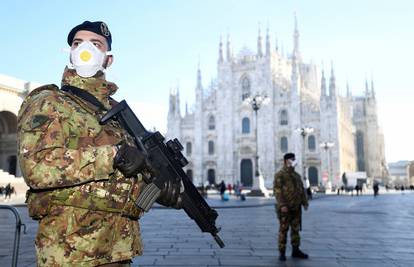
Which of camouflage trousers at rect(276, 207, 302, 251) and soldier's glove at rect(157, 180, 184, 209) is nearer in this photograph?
soldier's glove at rect(157, 180, 184, 209)

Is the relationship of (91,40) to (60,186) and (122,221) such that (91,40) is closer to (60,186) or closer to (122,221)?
(60,186)

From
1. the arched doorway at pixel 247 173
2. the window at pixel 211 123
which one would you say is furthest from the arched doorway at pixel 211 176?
the window at pixel 211 123

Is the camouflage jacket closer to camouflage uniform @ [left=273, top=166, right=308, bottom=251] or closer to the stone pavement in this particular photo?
camouflage uniform @ [left=273, top=166, right=308, bottom=251]

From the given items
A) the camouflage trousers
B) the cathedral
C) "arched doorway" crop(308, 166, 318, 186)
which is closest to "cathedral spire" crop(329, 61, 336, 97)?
the cathedral

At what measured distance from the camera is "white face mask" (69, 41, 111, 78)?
235 centimetres

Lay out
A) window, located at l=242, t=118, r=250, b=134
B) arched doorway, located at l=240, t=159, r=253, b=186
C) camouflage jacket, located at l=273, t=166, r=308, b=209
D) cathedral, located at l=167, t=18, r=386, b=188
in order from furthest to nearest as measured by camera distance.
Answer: window, located at l=242, t=118, r=250, b=134, arched doorway, located at l=240, t=159, r=253, b=186, cathedral, located at l=167, t=18, r=386, b=188, camouflage jacket, located at l=273, t=166, r=308, b=209

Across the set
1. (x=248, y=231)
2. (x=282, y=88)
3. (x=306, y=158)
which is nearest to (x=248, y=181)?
(x=306, y=158)

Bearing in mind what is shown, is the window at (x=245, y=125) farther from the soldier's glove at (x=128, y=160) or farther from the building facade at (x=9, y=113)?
the soldier's glove at (x=128, y=160)

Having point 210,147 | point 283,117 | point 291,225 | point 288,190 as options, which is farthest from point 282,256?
point 210,147

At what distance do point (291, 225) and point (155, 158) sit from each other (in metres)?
4.50

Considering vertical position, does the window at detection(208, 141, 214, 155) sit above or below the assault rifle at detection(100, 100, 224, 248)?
above

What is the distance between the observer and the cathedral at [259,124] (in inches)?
1756

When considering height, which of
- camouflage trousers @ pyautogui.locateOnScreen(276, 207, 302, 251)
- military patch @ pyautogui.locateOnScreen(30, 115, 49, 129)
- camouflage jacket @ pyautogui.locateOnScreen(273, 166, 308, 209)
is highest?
military patch @ pyautogui.locateOnScreen(30, 115, 49, 129)

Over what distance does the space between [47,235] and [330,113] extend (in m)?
45.0
